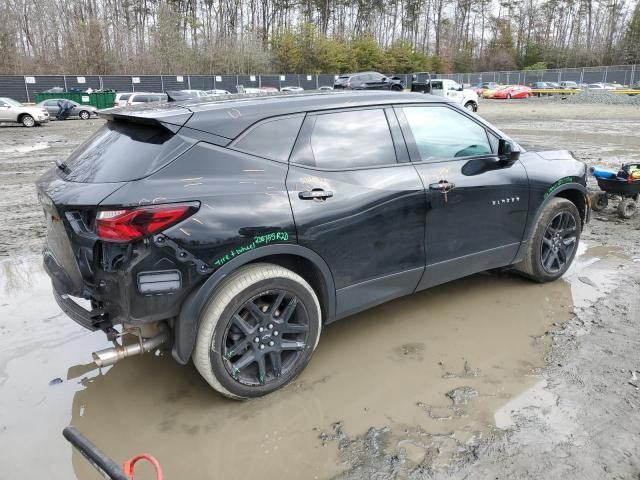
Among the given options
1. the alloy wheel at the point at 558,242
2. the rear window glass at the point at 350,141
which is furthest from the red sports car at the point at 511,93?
the rear window glass at the point at 350,141

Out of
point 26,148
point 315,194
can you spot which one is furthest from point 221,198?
point 26,148

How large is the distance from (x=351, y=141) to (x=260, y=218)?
95cm

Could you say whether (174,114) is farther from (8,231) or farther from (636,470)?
(8,231)

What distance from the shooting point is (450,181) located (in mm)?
3869

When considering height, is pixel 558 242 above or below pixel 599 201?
above

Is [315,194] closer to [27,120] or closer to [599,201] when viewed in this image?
[599,201]

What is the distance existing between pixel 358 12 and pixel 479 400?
82.5m

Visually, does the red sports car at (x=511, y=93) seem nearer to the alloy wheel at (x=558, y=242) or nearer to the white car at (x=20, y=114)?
the white car at (x=20, y=114)

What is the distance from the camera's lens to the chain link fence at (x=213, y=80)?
117 feet

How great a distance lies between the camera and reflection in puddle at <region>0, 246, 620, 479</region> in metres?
2.82

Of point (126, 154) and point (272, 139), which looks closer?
point (126, 154)

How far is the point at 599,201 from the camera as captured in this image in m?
7.40

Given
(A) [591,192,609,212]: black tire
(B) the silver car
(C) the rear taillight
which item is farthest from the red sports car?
(C) the rear taillight

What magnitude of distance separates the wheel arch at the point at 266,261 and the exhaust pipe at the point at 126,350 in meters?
0.15
